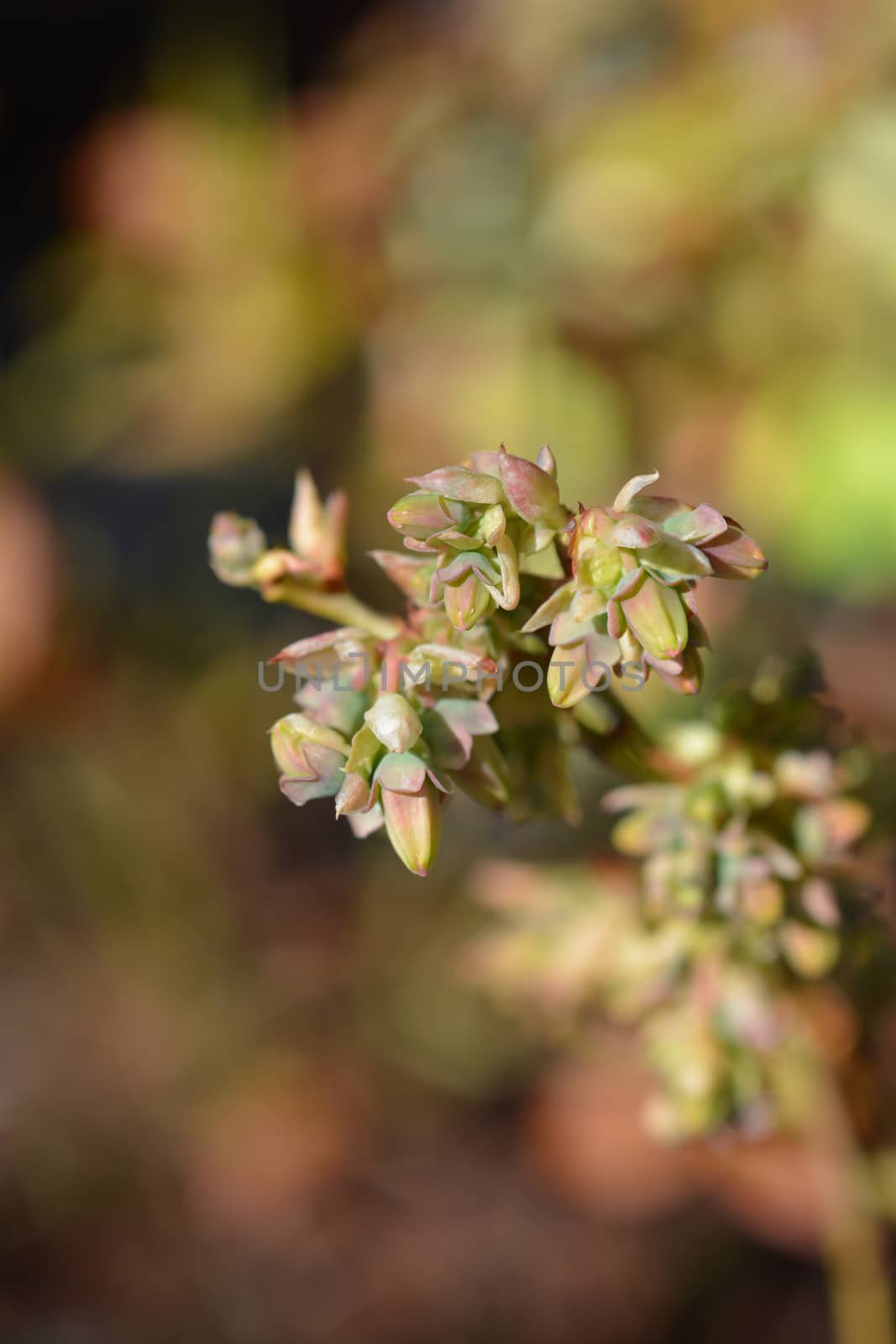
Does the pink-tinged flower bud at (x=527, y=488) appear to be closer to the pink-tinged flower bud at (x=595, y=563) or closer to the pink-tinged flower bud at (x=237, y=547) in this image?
the pink-tinged flower bud at (x=595, y=563)

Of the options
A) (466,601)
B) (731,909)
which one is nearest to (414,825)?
(466,601)

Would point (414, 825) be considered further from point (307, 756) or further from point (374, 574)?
point (374, 574)

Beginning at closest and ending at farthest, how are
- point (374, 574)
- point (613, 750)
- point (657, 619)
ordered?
point (657, 619), point (613, 750), point (374, 574)

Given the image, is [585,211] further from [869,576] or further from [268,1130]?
[268,1130]

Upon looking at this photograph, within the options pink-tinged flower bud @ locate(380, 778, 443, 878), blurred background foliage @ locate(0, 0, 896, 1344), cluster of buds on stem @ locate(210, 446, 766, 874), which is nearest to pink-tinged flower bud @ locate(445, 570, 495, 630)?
cluster of buds on stem @ locate(210, 446, 766, 874)

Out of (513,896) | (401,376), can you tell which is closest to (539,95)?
(401,376)
